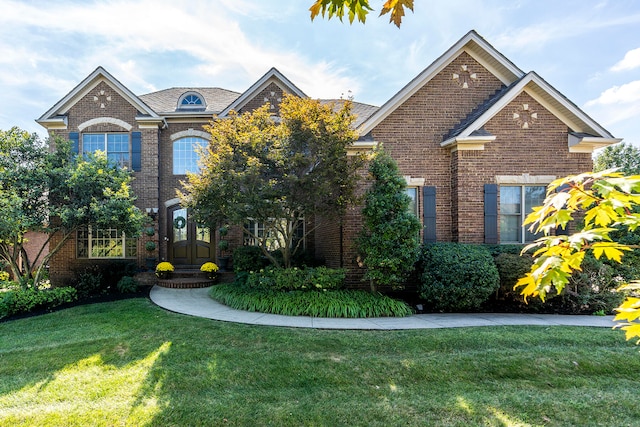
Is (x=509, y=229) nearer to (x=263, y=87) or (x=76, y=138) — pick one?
(x=263, y=87)

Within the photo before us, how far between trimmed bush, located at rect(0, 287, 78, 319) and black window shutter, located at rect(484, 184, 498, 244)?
11.7 metres

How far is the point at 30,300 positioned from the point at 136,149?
6053 mm

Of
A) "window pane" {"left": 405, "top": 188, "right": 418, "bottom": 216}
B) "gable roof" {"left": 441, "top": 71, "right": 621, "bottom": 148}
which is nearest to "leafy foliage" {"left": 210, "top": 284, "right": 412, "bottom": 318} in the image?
"window pane" {"left": 405, "top": 188, "right": 418, "bottom": 216}

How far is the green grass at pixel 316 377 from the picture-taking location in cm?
345

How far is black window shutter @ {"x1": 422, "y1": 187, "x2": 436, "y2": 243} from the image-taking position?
9.28 meters

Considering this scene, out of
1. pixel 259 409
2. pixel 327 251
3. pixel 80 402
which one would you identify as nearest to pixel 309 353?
pixel 259 409

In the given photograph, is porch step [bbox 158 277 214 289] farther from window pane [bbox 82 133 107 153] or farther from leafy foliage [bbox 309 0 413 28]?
leafy foliage [bbox 309 0 413 28]

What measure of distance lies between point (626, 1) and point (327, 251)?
28.0ft

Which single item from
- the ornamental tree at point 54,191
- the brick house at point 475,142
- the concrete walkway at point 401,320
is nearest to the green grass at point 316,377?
the concrete walkway at point 401,320

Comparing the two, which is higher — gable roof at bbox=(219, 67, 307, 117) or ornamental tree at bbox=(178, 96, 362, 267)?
gable roof at bbox=(219, 67, 307, 117)

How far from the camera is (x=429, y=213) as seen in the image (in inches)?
366

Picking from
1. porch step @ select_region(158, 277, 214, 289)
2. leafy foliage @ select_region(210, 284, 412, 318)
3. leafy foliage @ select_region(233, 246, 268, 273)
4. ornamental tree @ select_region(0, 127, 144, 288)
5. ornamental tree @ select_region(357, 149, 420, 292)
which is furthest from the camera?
leafy foliage @ select_region(233, 246, 268, 273)

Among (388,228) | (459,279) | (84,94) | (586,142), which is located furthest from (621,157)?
(84,94)

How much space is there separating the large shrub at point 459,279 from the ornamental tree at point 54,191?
336 inches
